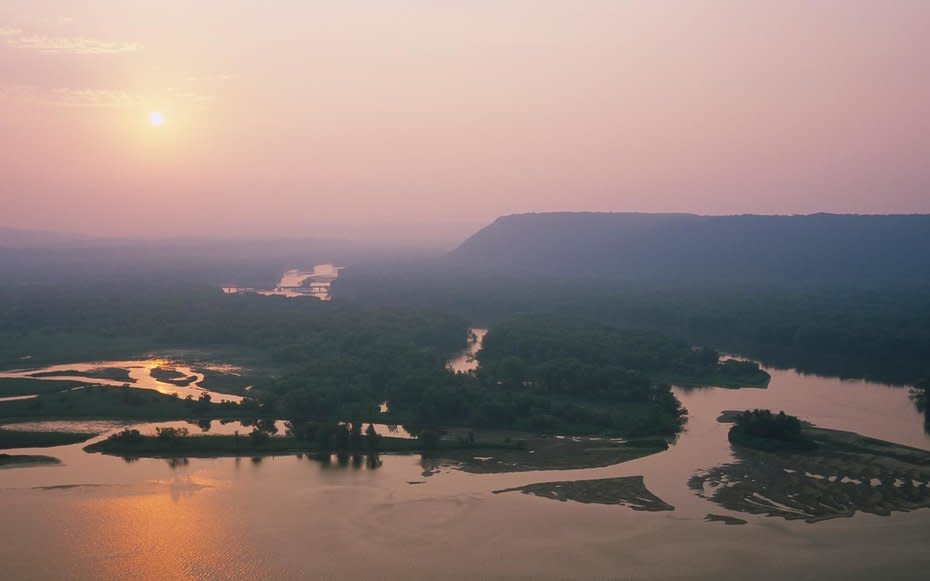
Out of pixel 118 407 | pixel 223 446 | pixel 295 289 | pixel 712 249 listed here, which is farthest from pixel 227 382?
pixel 712 249

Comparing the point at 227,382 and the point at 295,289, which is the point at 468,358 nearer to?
the point at 227,382

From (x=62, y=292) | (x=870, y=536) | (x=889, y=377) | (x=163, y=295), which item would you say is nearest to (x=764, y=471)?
(x=870, y=536)

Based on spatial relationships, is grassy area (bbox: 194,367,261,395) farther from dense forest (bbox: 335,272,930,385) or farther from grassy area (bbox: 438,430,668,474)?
dense forest (bbox: 335,272,930,385)

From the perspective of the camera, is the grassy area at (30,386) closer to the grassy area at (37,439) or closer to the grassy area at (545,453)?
the grassy area at (37,439)

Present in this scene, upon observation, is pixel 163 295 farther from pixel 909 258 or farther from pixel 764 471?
pixel 909 258

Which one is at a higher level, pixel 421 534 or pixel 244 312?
pixel 244 312

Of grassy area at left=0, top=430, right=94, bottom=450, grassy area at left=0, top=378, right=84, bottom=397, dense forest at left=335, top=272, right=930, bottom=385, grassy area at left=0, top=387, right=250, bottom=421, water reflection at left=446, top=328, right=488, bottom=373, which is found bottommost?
grassy area at left=0, top=430, right=94, bottom=450

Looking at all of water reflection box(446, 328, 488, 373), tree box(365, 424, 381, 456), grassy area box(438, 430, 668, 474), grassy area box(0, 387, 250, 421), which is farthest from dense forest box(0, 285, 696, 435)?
tree box(365, 424, 381, 456)
